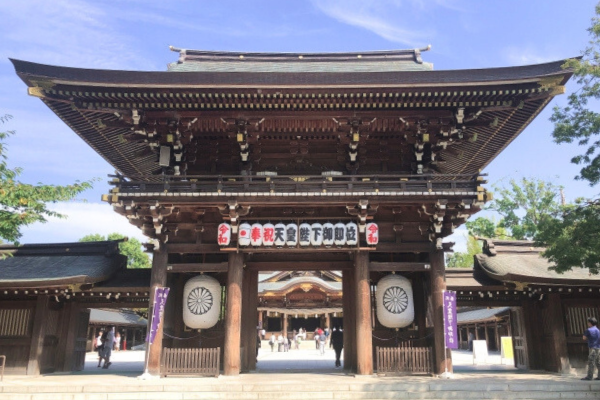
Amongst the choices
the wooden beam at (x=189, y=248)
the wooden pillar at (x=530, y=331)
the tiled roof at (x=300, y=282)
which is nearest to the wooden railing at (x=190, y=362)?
the wooden beam at (x=189, y=248)

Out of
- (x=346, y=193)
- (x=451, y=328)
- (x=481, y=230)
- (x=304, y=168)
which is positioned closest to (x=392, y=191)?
(x=346, y=193)

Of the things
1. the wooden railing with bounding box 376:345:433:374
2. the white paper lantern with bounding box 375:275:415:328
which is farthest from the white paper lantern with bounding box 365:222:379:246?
the wooden railing with bounding box 376:345:433:374

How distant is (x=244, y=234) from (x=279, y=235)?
107 cm

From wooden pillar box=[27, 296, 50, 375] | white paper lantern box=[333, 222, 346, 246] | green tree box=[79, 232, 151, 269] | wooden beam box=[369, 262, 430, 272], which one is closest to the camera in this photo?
white paper lantern box=[333, 222, 346, 246]

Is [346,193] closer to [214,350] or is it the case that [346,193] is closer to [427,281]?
[427,281]

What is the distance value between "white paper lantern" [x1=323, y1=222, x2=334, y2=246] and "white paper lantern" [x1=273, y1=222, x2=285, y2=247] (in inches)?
49.8

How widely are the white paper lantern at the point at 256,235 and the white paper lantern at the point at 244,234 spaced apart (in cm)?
9

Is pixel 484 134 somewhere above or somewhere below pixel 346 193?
above

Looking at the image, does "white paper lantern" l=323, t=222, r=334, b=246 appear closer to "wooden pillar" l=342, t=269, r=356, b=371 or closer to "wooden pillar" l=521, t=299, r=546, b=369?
"wooden pillar" l=342, t=269, r=356, b=371

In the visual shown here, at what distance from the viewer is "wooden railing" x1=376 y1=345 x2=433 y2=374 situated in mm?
13047

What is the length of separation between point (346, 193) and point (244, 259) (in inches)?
181

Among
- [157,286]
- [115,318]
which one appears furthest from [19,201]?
[115,318]

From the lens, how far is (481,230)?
46750 mm

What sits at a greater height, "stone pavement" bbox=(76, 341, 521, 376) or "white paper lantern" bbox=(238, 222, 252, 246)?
"white paper lantern" bbox=(238, 222, 252, 246)
